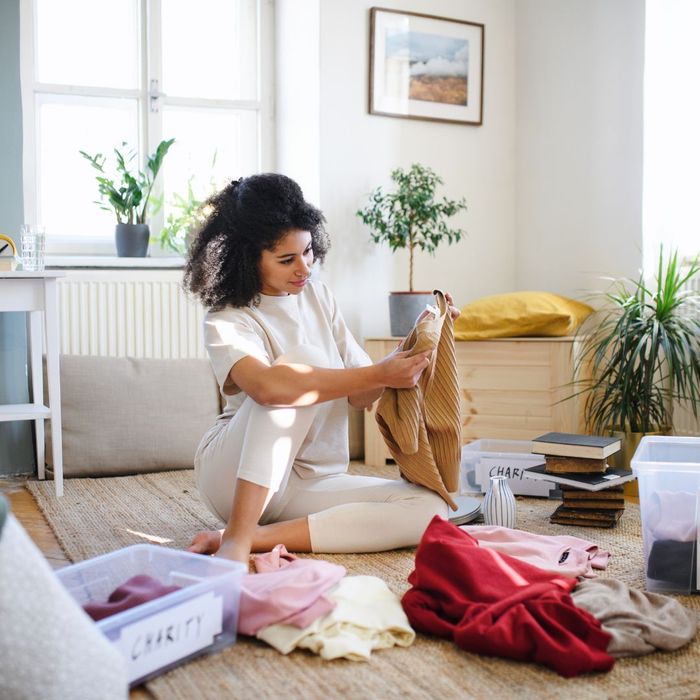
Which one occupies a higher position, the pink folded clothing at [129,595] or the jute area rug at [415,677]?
the pink folded clothing at [129,595]

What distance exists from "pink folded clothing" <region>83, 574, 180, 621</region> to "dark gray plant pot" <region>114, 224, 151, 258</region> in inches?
93.1

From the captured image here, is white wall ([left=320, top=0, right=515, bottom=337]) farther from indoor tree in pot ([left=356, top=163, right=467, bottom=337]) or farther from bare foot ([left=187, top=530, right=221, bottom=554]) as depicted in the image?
bare foot ([left=187, top=530, right=221, bottom=554])

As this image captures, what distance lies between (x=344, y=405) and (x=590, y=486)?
2.35ft

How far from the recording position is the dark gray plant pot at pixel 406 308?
11.4ft

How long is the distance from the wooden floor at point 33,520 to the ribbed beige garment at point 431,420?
0.83 metres

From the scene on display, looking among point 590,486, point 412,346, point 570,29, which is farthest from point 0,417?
point 570,29

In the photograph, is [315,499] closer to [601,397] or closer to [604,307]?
[601,397]

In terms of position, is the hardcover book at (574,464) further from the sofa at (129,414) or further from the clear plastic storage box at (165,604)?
the sofa at (129,414)

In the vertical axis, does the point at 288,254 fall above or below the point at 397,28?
below

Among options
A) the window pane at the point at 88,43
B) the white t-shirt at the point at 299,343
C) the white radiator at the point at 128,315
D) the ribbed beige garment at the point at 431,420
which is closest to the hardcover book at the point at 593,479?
the ribbed beige garment at the point at 431,420

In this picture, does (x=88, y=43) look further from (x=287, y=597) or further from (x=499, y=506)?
(x=287, y=597)

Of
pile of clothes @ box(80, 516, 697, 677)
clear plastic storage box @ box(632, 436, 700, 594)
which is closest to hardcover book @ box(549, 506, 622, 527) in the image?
clear plastic storage box @ box(632, 436, 700, 594)

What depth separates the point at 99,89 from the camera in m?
3.76

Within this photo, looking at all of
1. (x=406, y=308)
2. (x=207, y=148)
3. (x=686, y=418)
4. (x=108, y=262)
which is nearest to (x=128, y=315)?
Result: (x=108, y=262)
